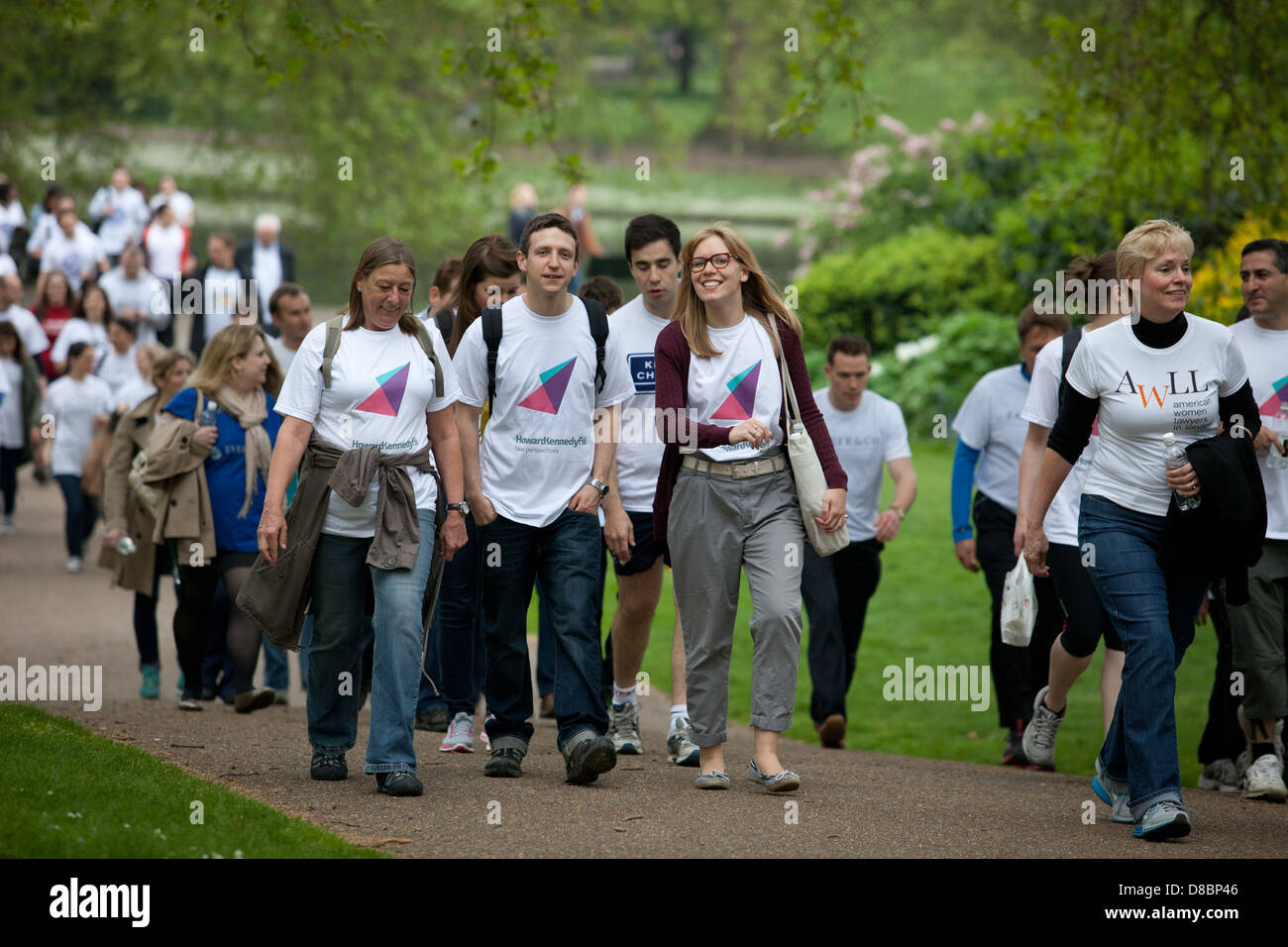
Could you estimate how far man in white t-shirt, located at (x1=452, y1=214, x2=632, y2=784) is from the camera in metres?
6.77

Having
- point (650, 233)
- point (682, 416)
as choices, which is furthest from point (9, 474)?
point (682, 416)

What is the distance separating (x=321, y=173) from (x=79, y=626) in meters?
15.3

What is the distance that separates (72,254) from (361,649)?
15621 millimetres

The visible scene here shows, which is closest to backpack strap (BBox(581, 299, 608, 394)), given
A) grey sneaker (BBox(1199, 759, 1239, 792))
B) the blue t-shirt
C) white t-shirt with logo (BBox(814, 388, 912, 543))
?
white t-shirt with logo (BBox(814, 388, 912, 543))

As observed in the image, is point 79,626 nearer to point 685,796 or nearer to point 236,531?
point 236,531

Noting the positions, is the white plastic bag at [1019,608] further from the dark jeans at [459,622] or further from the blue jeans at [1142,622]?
the dark jeans at [459,622]

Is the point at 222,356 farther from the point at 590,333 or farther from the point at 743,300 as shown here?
the point at 743,300

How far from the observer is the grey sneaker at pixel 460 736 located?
775cm

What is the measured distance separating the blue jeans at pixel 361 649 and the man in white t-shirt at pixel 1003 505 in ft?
11.4

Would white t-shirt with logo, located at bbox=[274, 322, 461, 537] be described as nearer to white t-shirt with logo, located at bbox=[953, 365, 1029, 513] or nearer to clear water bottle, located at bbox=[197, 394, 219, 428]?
clear water bottle, located at bbox=[197, 394, 219, 428]

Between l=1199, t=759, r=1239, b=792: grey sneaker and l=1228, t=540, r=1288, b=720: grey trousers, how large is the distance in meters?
0.60

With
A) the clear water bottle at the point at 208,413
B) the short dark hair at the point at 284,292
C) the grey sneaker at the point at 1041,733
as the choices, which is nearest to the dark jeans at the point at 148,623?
the clear water bottle at the point at 208,413

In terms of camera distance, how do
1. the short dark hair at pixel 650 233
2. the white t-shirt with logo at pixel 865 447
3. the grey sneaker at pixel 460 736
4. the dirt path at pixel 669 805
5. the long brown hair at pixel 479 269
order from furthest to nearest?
the white t-shirt with logo at pixel 865 447 < the grey sneaker at pixel 460 736 < the long brown hair at pixel 479 269 < the short dark hair at pixel 650 233 < the dirt path at pixel 669 805
